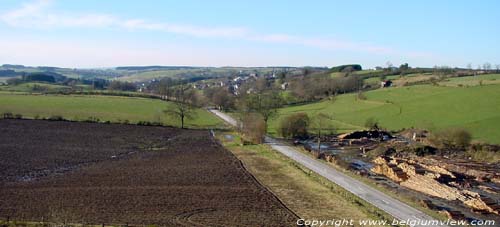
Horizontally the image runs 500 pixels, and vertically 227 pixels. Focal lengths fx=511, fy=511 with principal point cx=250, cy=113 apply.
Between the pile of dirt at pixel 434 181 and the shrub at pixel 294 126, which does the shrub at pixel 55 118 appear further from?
the pile of dirt at pixel 434 181

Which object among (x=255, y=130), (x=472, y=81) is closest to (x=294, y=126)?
(x=255, y=130)

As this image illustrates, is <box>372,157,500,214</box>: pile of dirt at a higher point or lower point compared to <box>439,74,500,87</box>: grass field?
lower

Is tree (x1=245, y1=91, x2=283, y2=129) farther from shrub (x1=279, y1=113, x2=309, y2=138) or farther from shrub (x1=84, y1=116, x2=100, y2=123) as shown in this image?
shrub (x1=84, y1=116, x2=100, y2=123)

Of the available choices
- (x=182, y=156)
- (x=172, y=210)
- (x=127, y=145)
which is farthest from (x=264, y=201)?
(x=127, y=145)

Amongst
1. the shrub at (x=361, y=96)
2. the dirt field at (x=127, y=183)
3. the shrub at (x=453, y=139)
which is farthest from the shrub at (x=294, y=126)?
the shrub at (x=361, y=96)

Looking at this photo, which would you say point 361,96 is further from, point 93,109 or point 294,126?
point 93,109

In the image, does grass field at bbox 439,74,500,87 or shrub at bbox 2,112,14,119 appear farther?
grass field at bbox 439,74,500,87

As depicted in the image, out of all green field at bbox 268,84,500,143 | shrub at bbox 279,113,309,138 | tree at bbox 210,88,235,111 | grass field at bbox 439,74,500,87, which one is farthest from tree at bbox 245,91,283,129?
grass field at bbox 439,74,500,87
